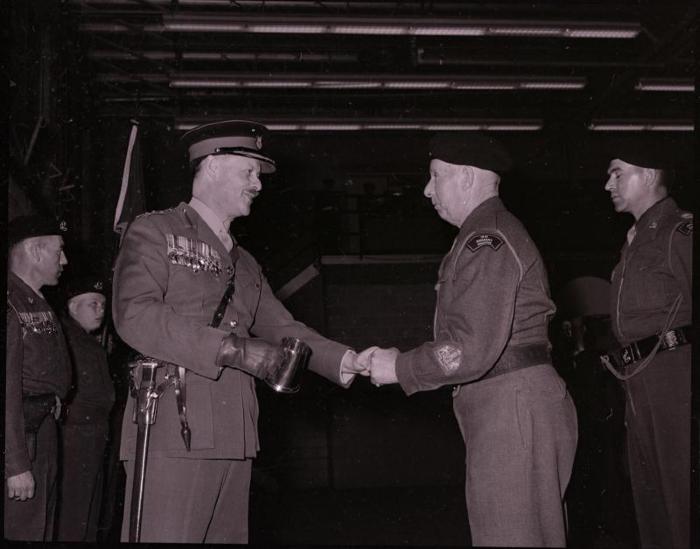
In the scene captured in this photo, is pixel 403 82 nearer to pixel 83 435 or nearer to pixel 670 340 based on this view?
pixel 83 435

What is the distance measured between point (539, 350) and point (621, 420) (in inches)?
94.4

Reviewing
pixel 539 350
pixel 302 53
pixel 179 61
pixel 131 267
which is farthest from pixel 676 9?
pixel 131 267

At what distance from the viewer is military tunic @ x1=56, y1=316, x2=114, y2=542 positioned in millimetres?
4227

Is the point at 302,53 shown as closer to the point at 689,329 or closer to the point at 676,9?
the point at 676,9

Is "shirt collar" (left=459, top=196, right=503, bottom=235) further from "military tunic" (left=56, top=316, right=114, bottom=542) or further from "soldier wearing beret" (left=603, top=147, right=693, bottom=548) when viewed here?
"military tunic" (left=56, top=316, right=114, bottom=542)

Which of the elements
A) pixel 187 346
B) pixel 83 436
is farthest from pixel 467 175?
pixel 83 436

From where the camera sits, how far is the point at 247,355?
102 inches

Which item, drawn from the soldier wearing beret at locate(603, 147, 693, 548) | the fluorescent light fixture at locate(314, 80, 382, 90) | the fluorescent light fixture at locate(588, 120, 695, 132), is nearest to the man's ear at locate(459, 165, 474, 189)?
the soldier wearing beret at locate(603, 147, 693, 548)

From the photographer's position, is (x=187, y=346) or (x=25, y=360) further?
(x=25, y=360)

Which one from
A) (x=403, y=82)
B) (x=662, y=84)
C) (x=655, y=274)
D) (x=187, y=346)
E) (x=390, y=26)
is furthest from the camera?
(x=662, y=84)

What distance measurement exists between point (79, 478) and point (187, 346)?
209cm

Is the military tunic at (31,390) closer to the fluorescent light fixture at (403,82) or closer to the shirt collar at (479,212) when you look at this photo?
the shirt collar at (479,212)

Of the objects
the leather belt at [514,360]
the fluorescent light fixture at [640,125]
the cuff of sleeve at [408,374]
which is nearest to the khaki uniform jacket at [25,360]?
the cuff of sleeve at [408,374]

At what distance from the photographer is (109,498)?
5117mm
